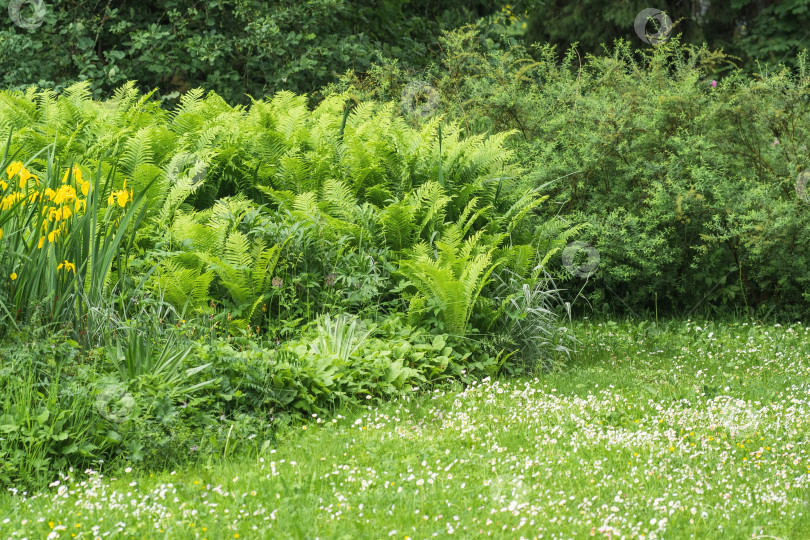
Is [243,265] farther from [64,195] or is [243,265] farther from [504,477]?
[504,477]

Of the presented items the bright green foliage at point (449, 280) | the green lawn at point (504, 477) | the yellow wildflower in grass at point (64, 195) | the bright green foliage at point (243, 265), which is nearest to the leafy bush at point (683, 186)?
the bright green foliage at point (243, 265)

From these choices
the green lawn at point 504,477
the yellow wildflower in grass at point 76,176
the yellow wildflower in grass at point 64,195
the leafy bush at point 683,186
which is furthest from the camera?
the leafy bush at point 683,186

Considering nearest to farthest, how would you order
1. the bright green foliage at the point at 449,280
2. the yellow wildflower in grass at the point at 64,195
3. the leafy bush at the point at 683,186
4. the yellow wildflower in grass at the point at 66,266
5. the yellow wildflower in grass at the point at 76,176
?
1. the yellow wildflower in grass at the point at 64,195
2. the yellow wildflower in grass at the point at 66,266
3. the yellow wildflower in grass at the point at 76,176
4. the bright green foliage at the point at 449,280
5. the leafy bush at the point at 683,186

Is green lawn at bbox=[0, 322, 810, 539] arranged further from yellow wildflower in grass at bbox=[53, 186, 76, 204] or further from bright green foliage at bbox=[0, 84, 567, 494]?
yellow wildflower in grass at bbox=[53, 186, 76, 204]

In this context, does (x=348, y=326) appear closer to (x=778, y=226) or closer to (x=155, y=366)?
(x=155, y=366)

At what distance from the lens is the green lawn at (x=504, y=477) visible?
323 centimetres

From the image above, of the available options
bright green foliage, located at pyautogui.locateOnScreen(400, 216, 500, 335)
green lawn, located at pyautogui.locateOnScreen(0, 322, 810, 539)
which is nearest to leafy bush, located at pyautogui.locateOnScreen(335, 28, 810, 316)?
bright green foliage, located at pyautogui.locateOnScreen(400, 216, 500, 335)

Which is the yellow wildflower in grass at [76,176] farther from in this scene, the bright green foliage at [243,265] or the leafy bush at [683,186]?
the leafy bush at [683,186]

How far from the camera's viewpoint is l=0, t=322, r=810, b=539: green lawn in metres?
3.23

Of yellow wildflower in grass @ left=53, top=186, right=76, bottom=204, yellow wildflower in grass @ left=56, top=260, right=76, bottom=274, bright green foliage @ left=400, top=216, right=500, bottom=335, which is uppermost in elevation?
yellow wildflower in grass @ left=53, top=186, right=76, bottom=204

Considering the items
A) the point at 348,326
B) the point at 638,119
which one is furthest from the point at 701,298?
the point at 348,326

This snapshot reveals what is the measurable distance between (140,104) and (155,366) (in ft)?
14.2

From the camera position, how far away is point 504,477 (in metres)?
3.71

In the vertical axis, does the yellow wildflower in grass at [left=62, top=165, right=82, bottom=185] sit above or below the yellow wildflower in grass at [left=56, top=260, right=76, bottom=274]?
above
